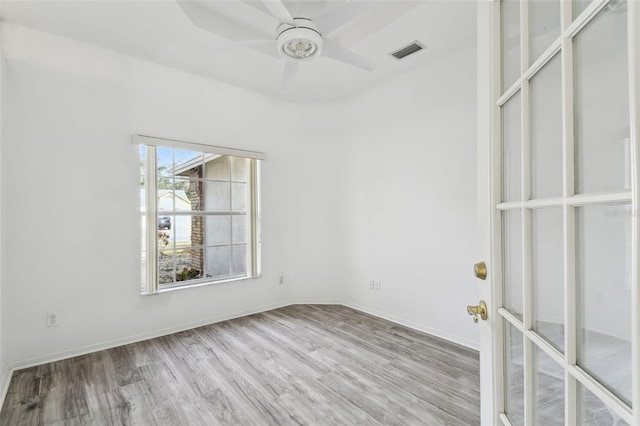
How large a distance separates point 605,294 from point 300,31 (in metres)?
2.21

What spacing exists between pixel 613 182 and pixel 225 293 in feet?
12.5

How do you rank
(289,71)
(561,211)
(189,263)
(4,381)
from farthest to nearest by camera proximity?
(189,263) → (289,71) → (4,381) → (561,211)

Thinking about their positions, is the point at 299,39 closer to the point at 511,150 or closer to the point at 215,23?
the point at 215,23

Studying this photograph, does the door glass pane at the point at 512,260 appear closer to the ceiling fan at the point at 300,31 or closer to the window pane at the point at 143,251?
the ceiling fan at the point at 300,31

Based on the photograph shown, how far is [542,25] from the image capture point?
2.44ft

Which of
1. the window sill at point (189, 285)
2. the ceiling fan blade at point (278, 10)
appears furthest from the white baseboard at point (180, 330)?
the ceiling fan blade at point (278, 10)

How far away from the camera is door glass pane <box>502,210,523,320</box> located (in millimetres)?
876

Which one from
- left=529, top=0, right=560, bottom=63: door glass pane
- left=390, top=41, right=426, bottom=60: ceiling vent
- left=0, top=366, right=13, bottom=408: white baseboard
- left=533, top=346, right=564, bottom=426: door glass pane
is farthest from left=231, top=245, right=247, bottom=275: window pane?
left=529, top=0, right=560, bottom=63: door glass pane

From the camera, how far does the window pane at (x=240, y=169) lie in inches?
160

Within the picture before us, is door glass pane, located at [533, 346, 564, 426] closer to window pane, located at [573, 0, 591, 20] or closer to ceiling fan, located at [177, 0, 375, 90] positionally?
window pane, located at [573, 0, 591, 20]

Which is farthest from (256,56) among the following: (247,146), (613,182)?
(613,182)

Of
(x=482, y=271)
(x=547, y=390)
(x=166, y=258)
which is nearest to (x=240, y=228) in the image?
(x=166, y=258)

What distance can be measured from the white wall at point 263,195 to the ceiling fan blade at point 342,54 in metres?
1.14

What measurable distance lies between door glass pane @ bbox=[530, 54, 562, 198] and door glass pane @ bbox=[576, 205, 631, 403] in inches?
5.3
